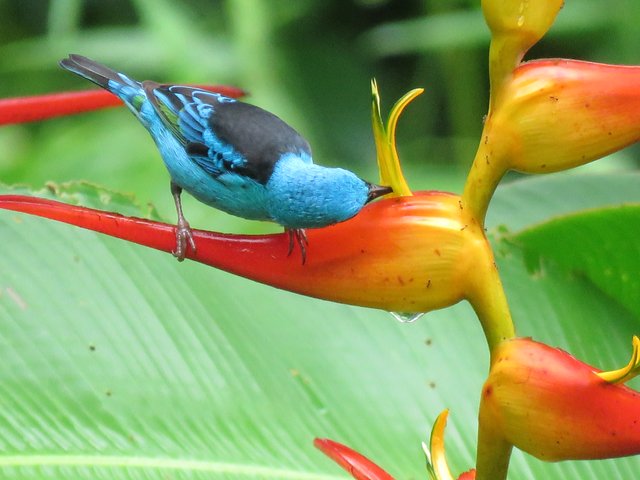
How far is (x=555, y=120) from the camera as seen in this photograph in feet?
2.05

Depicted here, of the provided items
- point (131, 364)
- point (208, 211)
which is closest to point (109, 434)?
point (131, 364)

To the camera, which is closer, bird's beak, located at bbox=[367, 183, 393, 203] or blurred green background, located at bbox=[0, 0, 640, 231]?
bird's beak, located at bbox=[367, 183, 393, 203]

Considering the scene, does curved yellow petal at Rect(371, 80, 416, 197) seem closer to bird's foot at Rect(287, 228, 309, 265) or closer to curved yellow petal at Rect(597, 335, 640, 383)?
bird's foot at Rect(287, 228, 309, 265)

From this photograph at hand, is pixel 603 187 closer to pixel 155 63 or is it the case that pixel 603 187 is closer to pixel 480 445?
pixel 480 445

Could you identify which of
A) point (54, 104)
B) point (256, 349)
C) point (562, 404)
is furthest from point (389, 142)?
point (256, 349)

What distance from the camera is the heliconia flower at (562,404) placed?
0.59 m

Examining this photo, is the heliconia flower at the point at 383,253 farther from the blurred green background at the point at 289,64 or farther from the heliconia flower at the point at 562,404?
the blurred green background at the point at 289,64

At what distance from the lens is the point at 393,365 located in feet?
3.82

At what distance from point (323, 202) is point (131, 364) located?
0.42m

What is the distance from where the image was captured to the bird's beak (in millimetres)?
704

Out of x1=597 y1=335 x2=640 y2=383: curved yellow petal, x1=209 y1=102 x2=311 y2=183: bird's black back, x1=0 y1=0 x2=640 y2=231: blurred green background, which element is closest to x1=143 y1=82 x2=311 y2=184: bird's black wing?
x1=209 y1=102 x2=311 y2=183: bird's black back

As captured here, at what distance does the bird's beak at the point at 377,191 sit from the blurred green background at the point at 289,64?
98cm

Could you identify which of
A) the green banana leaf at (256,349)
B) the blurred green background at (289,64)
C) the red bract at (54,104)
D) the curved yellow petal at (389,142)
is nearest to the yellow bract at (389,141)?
the curved yellow petal at (389,142)

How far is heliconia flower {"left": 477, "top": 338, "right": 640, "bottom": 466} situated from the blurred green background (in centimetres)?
112
